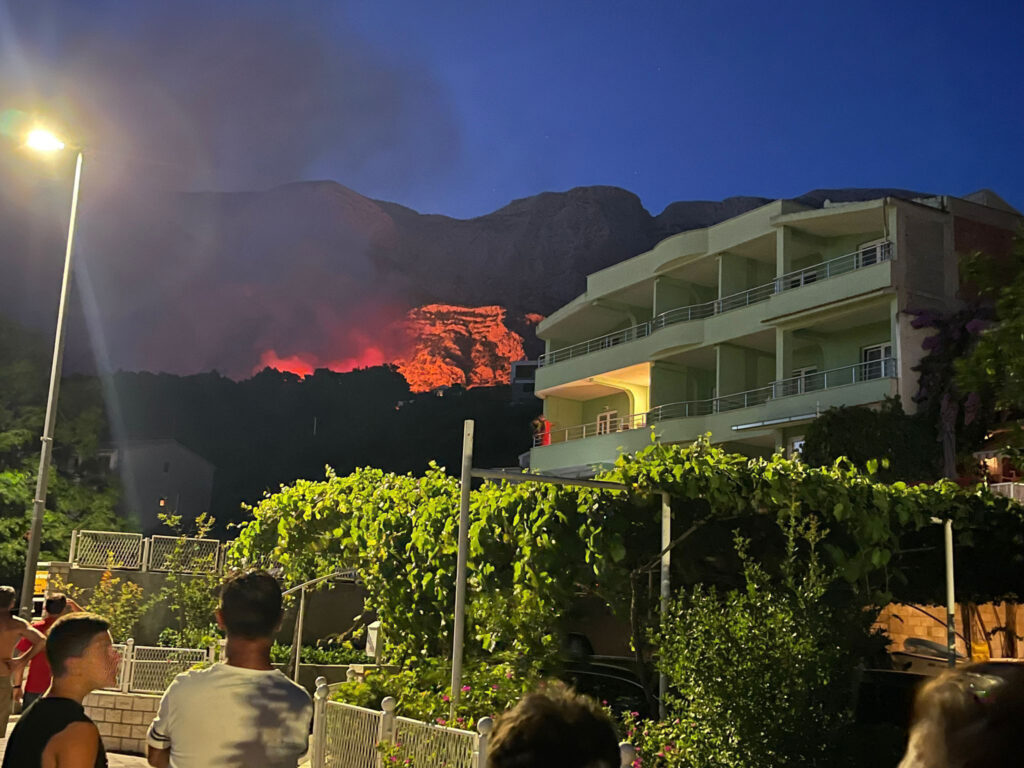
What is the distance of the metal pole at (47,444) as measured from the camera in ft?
50.8

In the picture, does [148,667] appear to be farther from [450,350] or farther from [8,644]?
[450,350]

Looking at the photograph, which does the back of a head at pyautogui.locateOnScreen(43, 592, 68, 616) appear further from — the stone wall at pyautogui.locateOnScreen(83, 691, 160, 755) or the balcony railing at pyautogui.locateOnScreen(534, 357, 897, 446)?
the balcony railing at pyautogui.locateOnScreen(534, 357, 897, 446)

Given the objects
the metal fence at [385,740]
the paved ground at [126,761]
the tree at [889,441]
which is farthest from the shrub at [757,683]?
the tree at [889,441]

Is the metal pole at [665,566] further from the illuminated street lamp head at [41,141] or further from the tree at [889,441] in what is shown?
the tree at [889,441]

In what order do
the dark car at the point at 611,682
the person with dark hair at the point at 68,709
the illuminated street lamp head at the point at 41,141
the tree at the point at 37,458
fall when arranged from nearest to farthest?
the person with dark hair at the point at 68,709 < the dark car at the point at 611,682 < the illuminated street lamp head at the point at 41,141 < the tree at the point at 37,458

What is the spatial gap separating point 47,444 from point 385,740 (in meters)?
10.7

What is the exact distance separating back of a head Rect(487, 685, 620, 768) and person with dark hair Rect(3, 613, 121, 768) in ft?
6.89

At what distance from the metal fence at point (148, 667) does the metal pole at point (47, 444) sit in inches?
102

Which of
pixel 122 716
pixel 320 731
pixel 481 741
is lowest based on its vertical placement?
pixel 122 716

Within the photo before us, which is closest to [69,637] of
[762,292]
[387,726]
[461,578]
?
[461,578]

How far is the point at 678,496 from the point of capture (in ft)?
31.9

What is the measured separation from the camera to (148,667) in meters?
13.6

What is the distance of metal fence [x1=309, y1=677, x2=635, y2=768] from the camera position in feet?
24.0

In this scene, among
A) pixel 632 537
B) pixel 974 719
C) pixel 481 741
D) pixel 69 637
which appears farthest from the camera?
pixel 632 537
